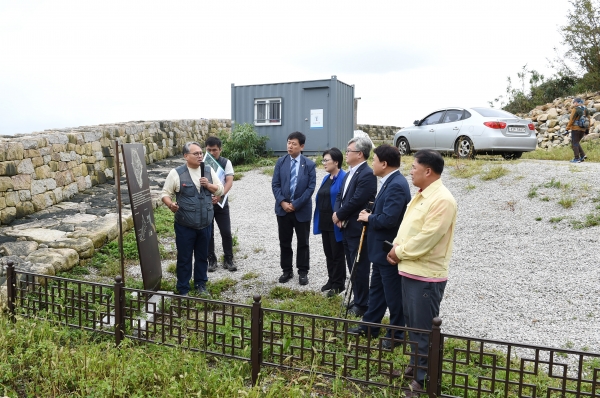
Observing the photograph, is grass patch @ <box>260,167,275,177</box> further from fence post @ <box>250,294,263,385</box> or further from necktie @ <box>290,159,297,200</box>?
fence post @ <box>250,294,263,385</box>

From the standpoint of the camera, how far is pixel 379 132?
26.7 metres

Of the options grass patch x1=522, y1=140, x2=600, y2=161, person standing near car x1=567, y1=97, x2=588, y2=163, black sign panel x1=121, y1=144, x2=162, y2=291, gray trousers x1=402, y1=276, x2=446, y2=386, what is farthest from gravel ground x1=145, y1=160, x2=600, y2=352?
grass patch x1=522, y1=140, x2=600, y2=161

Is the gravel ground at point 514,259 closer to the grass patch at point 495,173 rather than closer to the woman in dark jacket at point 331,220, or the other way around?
the grass patch at point 495,173

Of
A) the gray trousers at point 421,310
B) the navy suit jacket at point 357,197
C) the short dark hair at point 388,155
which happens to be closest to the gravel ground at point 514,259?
the navy suit jacket at point 357,197

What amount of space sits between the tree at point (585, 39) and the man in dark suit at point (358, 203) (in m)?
21.5

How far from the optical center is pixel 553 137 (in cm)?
2159

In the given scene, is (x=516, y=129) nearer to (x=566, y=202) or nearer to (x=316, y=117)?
(x=566, y=202)

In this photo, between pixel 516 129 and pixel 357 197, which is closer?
pixel 357 197

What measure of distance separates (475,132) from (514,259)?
5.99 meters

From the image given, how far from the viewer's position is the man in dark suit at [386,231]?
15.1 feet

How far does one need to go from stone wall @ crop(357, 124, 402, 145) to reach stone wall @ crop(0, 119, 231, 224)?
39.9 ft

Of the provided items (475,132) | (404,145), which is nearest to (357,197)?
(475,132)

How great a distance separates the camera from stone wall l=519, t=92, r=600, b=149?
2075 cm

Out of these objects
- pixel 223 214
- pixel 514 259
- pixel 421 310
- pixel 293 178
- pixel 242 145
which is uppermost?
pixel 242 145
